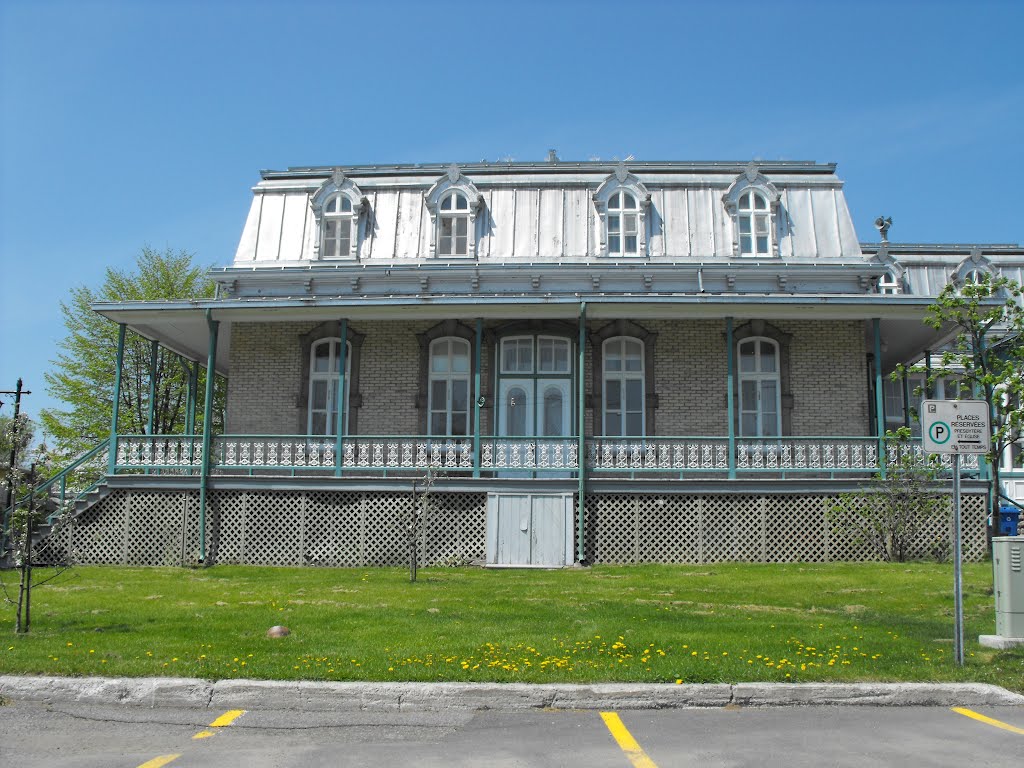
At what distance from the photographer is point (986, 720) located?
6.85 meters

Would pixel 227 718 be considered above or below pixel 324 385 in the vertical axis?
below

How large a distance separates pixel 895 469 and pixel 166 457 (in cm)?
1295

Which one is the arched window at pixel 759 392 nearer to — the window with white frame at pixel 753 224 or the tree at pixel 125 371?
the window with white frame at pixel 753 224

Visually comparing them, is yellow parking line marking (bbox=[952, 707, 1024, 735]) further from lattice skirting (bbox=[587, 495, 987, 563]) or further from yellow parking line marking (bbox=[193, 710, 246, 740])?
lattice skirting (bbox=[587, 495, 987, 563])

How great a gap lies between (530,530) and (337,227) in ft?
29.4

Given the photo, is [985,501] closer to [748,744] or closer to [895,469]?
[895,469]

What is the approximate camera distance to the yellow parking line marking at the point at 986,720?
6566 mm

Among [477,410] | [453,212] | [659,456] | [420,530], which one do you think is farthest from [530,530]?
[453,212]

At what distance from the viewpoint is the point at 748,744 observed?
6152 mm

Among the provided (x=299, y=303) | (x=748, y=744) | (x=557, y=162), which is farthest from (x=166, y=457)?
(x=748, y=744)

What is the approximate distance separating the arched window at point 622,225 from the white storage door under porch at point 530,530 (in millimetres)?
6646

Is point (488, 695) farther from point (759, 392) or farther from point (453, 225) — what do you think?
point (453, 225)

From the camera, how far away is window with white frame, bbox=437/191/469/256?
2177cm

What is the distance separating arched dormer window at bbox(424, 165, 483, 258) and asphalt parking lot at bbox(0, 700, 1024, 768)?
51.0ft
